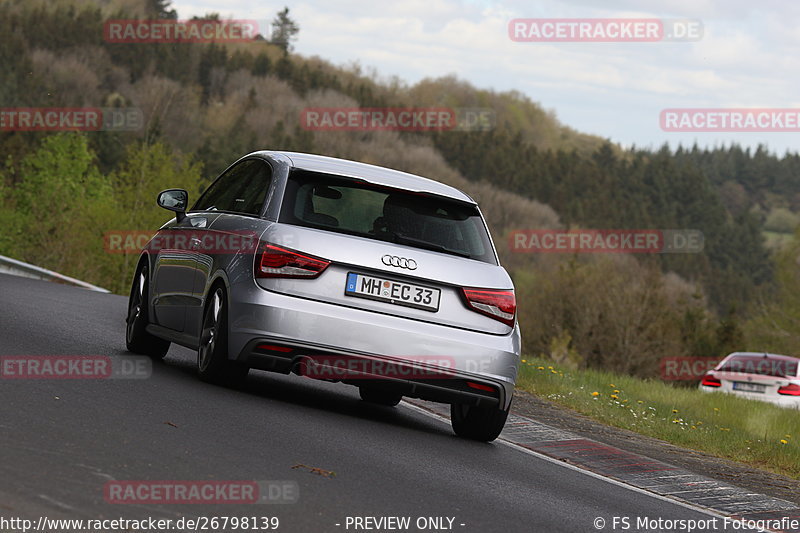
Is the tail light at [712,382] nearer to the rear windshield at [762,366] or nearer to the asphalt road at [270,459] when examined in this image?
the rear windshield at [762,366]

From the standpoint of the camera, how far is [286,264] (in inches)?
336

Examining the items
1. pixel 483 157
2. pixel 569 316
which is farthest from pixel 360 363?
pixel 483 157

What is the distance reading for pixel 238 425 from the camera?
7691 mm

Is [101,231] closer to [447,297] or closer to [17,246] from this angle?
[17,246]

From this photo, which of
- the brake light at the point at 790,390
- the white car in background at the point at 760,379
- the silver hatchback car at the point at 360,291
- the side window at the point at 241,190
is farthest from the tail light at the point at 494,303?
the brake light at the point at 790,390

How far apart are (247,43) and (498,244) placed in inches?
3395

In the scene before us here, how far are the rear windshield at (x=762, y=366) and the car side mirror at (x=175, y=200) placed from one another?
15.7 metres

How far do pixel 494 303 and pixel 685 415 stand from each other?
6.14m

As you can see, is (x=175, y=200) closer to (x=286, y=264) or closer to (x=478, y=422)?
(x=286, y=264)

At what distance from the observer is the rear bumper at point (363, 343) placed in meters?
8.46

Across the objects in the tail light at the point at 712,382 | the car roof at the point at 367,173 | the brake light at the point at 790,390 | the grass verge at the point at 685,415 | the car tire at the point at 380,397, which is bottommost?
the tail light at the point at 712,382

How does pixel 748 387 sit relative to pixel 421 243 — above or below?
below

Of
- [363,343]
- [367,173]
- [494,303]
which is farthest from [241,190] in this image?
[494,303]

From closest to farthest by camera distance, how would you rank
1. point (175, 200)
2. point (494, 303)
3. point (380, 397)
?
point (494, 303)
point (175, 200)
point (380, 397)
